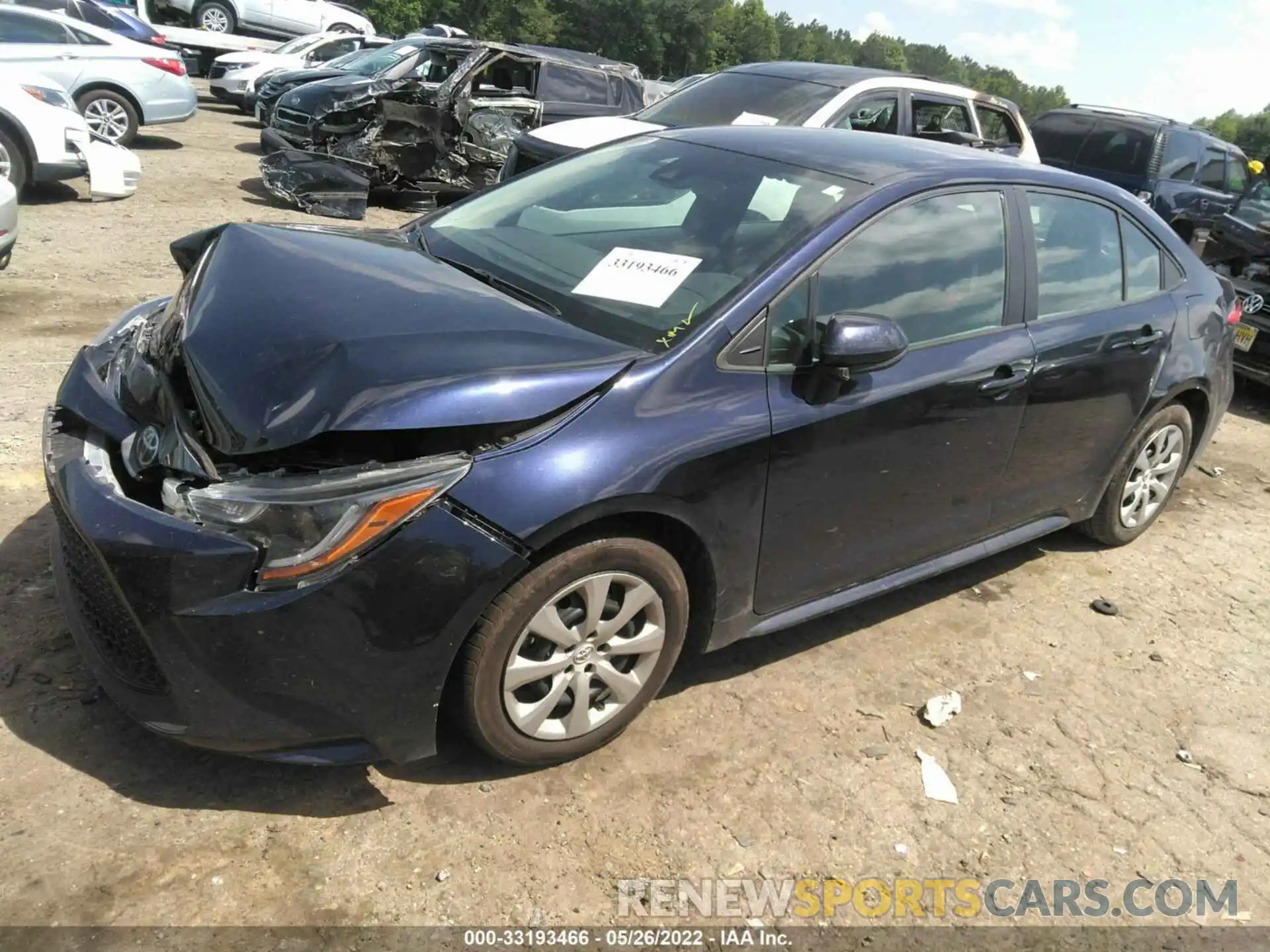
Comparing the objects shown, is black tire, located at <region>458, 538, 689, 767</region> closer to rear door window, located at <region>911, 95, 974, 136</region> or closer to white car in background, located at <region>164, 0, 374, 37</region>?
rear door window, located at <region>911, 95, 974, 136</region>

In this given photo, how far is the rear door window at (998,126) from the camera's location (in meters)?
8.91

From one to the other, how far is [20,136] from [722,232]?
772 cm

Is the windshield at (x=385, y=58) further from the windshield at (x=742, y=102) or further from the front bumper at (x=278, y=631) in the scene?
the front bumper at (x=278, y=631)

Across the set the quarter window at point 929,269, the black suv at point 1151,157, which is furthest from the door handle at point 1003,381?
the black suv at point 1151,157

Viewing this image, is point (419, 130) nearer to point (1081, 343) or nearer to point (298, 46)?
point (1081, 343)

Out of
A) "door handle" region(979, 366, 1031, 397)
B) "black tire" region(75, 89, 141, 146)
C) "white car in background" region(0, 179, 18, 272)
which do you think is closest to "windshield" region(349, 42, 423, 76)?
"black tire" region(75, 89, 141, 146)

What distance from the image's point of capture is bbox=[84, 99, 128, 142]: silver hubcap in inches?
450

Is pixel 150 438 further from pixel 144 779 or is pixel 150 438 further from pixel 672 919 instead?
pixel 672 919

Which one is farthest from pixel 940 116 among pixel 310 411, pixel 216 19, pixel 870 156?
pixel 216 19

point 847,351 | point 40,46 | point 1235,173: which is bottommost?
point 1235,173

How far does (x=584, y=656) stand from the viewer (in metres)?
2.70

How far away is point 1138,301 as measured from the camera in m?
4.14

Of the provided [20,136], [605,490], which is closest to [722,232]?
[605,490]

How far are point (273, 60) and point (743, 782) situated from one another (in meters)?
18.4
